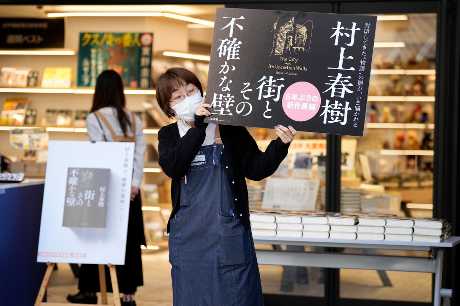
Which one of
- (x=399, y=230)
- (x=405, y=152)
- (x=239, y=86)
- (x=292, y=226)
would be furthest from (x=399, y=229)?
(x=405, y=152)

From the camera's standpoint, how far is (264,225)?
4953mm

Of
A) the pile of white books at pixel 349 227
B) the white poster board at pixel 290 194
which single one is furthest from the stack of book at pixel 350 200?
the pile of white books at pixel 349 227

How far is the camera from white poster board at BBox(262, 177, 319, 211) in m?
6.30

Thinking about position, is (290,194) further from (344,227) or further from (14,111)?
(14,111)

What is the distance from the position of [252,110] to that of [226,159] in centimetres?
31

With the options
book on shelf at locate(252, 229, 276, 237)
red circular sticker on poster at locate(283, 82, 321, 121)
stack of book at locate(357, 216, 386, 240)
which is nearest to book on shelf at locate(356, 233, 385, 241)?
stack of book at locate(357, 216, 386, 240)

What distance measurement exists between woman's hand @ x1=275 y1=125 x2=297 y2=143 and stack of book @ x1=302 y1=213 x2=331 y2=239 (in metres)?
1.42

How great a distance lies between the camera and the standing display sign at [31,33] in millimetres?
9383

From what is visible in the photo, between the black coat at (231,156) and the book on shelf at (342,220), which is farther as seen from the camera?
the book on shelf at (342,220)

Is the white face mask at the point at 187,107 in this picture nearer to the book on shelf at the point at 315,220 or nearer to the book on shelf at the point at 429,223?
the book on shelf at the point at 315,220

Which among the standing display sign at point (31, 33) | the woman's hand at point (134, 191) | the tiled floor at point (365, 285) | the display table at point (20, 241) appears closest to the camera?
the display table at point (20, 241)

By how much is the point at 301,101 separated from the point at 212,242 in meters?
0.73

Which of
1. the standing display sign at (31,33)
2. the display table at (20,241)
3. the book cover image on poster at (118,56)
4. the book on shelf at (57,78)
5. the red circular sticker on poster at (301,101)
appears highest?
the standing display sign at (31,33)

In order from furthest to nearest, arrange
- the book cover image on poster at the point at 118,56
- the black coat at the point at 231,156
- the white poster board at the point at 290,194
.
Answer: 1. the book cover image on poster at the point at 118,56
2. the white poster board at the point at 290,194
3. the black coat at the point at 231,156
